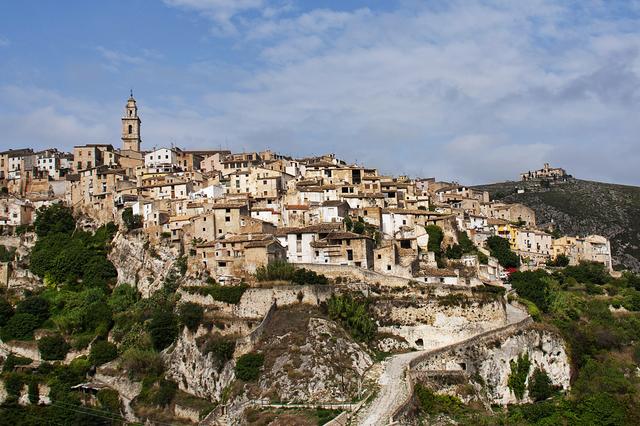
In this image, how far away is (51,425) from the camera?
53.2 metres

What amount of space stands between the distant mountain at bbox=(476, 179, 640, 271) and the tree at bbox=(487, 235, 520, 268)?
101 ft

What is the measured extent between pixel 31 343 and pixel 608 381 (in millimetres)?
40487

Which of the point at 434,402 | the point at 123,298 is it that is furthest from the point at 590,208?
the point at 434,402

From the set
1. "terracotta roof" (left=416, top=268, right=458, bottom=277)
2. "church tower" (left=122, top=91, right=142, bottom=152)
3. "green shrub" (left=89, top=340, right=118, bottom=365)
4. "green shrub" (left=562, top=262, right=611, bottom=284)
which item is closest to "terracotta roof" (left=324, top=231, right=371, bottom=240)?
"terracotta roof" (left=416, top=268, right=458, bottom=277)

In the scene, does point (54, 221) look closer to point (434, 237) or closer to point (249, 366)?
point (434, 237)

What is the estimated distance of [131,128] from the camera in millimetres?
105500

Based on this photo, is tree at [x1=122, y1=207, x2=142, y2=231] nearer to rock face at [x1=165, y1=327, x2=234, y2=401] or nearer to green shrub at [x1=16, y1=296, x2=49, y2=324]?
green shrub at [x1=16, y1=296, x2=49, y2=324]

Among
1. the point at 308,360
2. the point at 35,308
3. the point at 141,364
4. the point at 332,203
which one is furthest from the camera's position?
the point at 332,203

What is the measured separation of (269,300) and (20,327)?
2163 cm

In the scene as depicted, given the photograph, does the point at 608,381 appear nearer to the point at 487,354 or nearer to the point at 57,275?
the point at 487,354

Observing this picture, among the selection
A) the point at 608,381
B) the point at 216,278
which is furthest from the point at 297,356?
the point at 608,381

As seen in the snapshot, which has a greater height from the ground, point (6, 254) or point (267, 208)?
point (267, 208)

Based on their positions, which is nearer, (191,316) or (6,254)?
(191,316)

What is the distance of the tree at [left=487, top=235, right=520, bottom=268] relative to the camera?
259 ft
